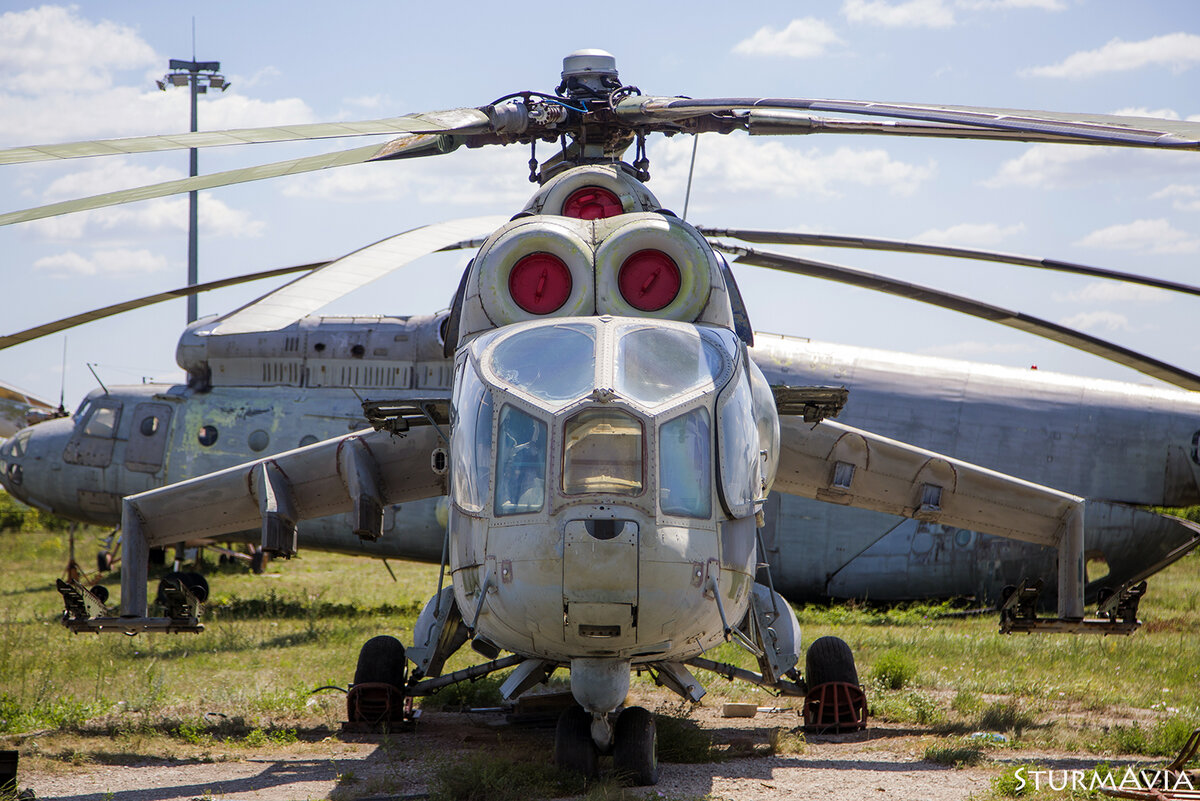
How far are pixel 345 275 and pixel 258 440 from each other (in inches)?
361

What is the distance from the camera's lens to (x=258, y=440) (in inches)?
604

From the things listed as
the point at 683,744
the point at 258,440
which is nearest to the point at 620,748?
the point at 683,744

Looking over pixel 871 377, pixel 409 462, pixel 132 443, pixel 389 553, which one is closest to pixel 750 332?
pixel 409 462

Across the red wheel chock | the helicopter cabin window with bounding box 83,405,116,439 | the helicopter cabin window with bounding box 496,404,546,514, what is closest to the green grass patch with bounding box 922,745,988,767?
the red wheel chock

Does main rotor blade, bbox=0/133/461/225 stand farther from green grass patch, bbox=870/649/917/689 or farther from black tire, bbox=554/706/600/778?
green grass patch, bbox=870/649/917/689

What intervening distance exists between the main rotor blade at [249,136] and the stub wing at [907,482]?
381 cm

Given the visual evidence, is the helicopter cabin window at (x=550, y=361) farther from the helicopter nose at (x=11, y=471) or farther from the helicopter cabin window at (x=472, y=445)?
the helicopter nose at (x=11, y=471)

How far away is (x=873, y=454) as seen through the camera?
31.2 ft

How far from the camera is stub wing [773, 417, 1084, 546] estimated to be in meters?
9.43

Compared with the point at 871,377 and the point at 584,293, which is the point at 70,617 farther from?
the point at 871,377

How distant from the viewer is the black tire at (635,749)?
6.82 metres

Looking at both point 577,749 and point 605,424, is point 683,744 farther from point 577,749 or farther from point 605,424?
point 605,424

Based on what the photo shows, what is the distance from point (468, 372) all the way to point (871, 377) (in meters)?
9.52

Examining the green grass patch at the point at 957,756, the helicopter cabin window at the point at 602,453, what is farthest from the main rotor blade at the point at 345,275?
the green grass patch at the point at 957,756
